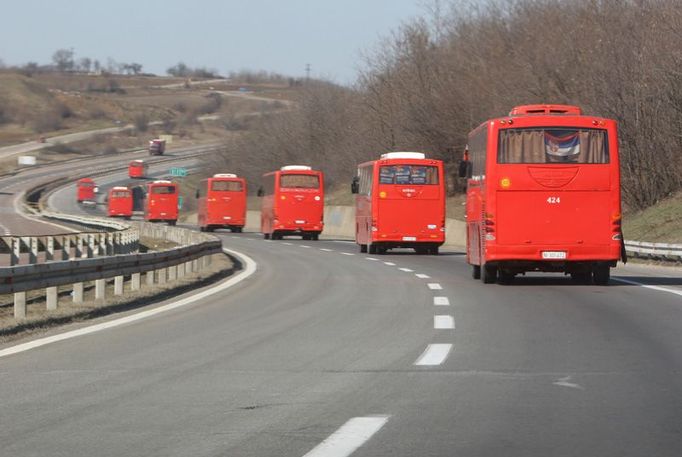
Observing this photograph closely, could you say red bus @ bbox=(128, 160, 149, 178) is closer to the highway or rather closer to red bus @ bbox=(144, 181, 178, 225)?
red bus @ bbox=(144, 181, 178, 225)

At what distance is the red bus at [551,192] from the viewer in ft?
73.6

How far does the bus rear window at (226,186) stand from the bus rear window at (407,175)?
33.5 meters

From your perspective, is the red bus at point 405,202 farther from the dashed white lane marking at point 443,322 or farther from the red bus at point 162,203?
the red bus at point 162,203

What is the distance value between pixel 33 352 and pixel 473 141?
47.7 ft

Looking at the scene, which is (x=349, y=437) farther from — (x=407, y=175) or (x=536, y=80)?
(x=536, y=80)

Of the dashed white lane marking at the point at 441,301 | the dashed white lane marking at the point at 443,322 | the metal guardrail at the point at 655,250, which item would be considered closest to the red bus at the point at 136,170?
the metal guardrail at the point at 655,250

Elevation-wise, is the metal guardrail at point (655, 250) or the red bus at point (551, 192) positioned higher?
the red bus at point (551, 192)

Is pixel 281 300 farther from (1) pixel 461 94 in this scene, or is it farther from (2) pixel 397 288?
(1) pixel 461 94

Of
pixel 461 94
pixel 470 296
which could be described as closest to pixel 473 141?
Answer: pixel 470 296

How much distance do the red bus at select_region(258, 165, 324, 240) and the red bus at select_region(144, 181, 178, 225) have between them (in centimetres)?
3271

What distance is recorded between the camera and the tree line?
46688mm

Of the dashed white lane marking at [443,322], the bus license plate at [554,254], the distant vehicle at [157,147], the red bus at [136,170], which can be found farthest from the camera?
the distant vehicle at [157,147]

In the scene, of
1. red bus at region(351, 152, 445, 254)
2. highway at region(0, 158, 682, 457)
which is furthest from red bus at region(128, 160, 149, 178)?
highway at region(0, 158, 682, 457)

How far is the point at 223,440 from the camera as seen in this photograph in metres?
7.46
